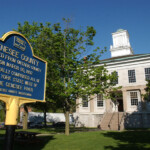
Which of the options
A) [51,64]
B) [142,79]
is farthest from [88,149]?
[142,79]

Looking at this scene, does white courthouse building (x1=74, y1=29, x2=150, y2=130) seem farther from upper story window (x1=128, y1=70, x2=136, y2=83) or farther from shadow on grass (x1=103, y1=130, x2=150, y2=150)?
shadow on grass (x1=103, y1=130, x2=150, y2=150)

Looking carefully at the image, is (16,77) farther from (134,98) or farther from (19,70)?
(134,98)

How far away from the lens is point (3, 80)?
507 centimetres

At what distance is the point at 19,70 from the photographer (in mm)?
5645

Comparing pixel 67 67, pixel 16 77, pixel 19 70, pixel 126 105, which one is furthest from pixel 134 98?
pixel 16 77

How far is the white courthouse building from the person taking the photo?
92.3 ft

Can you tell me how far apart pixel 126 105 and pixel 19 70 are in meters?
27.8

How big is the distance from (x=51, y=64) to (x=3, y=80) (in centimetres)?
1268

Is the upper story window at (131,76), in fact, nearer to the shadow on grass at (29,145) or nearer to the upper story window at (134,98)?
the upper story window at (134,98)

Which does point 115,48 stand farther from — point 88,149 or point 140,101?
point 88,149

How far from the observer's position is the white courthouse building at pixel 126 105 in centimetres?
2812

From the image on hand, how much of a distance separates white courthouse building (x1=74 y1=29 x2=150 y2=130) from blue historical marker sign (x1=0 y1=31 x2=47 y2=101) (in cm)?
2260

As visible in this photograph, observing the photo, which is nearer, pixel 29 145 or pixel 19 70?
pixel 19 70

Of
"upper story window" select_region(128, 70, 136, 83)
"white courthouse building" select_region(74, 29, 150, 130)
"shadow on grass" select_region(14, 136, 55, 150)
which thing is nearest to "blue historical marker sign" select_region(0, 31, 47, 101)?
"shadow on grass" select_region(14, 136, 55, 150)
